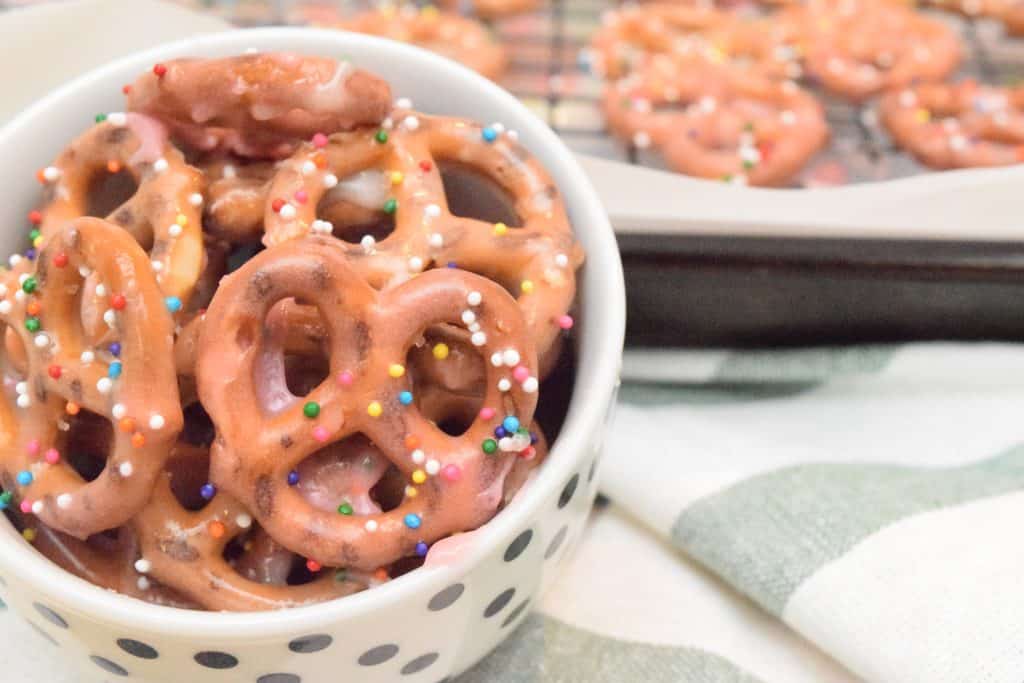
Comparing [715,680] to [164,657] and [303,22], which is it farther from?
[303,22]

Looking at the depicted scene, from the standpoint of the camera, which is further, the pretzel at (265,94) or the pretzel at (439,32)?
the pretzel at (439,32)

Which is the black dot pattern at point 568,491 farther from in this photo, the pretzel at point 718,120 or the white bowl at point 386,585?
the pretzel at point 718,120

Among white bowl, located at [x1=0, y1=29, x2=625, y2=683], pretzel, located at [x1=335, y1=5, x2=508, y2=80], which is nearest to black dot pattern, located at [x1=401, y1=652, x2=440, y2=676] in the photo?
white bowl, located at [x1=0, y1=29, x2=625, y2=683]

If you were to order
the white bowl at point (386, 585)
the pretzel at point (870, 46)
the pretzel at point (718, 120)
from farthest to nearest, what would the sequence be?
the pretzel at point (870, 46), the pretzel at point (718, 120), the white bowl at point (386, 585)

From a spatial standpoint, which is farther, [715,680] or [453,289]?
[715,680]

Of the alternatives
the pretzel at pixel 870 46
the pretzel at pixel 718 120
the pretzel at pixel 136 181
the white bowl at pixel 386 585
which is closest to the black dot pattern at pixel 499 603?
the white bowl at pixel 386 585

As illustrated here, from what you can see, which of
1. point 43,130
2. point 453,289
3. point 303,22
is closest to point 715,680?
point 453,289

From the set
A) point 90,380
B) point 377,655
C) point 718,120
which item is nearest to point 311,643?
point 377,655
